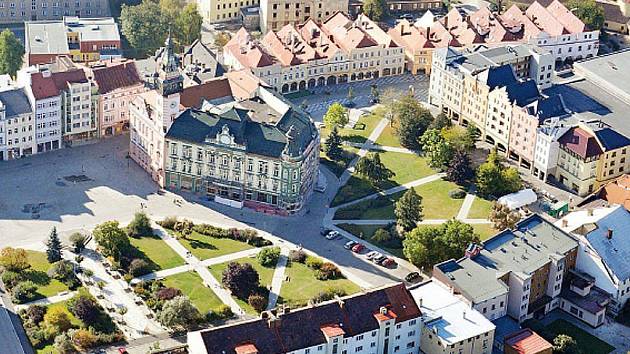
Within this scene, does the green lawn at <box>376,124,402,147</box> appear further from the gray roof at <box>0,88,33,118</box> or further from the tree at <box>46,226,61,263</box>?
Result: the tree at <box>46,226,61,263</box>

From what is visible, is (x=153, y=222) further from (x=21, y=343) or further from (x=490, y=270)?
(x=490, y=270)

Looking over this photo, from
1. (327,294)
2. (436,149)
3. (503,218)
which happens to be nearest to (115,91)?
(436,149)

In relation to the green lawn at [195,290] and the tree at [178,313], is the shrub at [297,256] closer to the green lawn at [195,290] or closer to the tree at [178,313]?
the green lawn at [195,290]

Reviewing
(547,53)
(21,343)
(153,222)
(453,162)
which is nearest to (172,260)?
(153,222)

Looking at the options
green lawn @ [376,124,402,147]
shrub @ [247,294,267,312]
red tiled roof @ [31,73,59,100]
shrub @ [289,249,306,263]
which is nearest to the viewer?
shrub @ [247,294,267,312]

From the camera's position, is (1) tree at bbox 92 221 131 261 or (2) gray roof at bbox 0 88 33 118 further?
(2) gray roof at bbox 0 88 33 118

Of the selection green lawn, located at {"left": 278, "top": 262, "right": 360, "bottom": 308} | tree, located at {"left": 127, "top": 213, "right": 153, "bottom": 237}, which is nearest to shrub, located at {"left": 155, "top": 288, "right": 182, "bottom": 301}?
green lawn, located at {"left": 278, "top": 262, "right": 360, "bottom": 308}

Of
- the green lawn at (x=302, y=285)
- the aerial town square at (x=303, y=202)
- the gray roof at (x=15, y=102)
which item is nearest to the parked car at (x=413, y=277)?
the aerial town square at (x=303, y=202)
